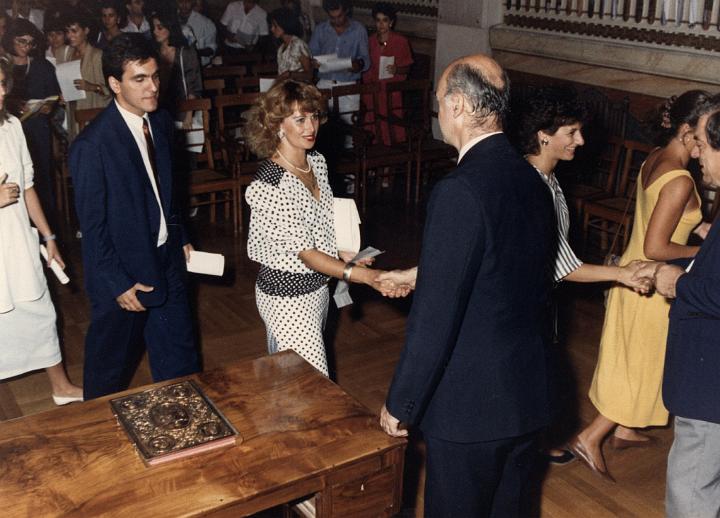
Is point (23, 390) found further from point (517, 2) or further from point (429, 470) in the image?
point (517, 2)

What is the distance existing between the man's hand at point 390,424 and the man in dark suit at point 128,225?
135 cm

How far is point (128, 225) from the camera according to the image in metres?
3.16

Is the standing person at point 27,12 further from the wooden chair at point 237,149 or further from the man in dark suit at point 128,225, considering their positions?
the man in dark suit at point 128,225

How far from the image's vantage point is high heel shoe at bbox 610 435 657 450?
3.84m

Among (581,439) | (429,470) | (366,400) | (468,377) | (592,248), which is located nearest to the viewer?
(468,377)

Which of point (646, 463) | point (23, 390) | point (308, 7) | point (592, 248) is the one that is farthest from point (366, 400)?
point (308, 7)

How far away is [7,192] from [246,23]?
306 inches

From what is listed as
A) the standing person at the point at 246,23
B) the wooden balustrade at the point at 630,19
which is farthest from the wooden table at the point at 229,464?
the standing person at the point at 246,23

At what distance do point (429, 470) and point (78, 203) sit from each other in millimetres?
1722

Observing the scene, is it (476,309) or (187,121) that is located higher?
(476,309)

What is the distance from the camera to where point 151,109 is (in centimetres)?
318

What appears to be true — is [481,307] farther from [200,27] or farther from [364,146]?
[200,27]

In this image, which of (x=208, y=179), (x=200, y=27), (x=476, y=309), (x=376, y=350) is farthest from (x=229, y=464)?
(x=200, y=27)

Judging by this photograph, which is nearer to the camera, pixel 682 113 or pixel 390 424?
pixel 390 424
